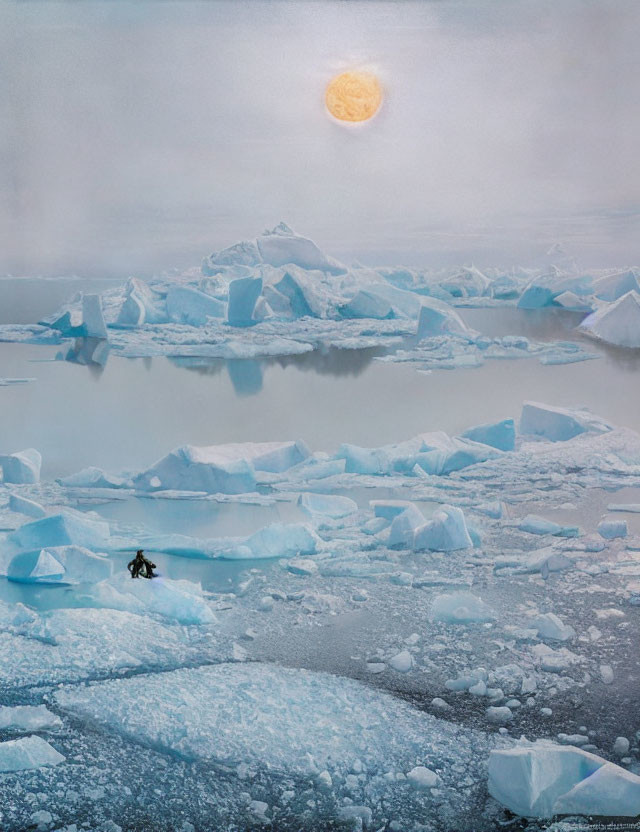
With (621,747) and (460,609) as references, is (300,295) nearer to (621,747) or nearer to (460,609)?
(460,609)

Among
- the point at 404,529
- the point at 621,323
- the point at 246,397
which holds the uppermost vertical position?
the point at 621,323

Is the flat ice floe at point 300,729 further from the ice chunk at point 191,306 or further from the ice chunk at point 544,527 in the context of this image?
the ice chunk at point 191,306

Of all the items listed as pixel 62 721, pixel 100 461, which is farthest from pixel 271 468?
pixel 62 721

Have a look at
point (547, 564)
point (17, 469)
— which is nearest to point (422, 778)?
point (547, 564)

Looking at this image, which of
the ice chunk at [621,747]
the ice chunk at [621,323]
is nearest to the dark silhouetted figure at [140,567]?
the ice chunk at [621,747]

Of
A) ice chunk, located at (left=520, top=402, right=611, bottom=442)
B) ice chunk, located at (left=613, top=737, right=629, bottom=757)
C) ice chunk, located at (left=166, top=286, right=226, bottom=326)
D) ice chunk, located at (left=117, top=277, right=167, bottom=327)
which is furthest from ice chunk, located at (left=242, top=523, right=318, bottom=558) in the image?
ice chunk, located at (left=166, top=286, right=226, bottom=326)

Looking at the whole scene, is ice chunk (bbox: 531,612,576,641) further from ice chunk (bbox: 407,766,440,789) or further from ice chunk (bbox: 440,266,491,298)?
ice chunk (bbox: 440,266,491,298)

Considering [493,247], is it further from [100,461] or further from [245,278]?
[100,461]
